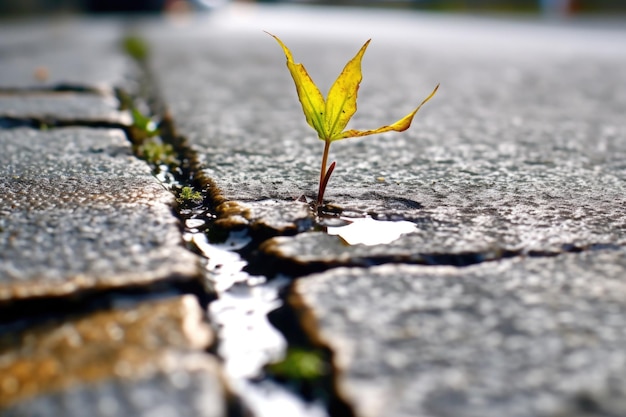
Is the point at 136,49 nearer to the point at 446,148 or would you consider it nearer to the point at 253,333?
the point at 446,148

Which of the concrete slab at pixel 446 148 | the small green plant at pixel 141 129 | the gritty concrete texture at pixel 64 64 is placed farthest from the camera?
the gritty concrete texture at pixel 64 64

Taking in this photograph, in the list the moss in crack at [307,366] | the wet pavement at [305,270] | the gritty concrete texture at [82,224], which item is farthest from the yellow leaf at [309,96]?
the moss in crack at [307,366]

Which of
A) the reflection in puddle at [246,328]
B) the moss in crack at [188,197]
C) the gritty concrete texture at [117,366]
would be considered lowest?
the moss in crack at [188,197]

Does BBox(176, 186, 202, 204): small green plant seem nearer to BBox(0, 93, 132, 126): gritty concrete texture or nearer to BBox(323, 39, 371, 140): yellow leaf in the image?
BBox(323, 39, 371, 140): yellow leaf

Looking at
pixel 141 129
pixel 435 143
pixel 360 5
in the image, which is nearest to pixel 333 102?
pixel 435 143

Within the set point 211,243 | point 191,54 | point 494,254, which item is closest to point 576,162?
point 494,254

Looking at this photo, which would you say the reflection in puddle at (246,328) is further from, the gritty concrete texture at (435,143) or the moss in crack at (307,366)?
the gritty concrete texture at (435,143)
